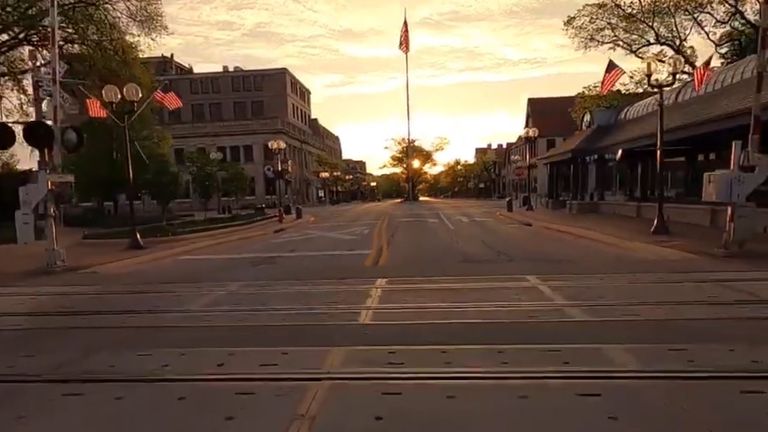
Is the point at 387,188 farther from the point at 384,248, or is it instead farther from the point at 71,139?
the point at 71,139

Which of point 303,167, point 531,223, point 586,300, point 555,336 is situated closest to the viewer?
point 555,336

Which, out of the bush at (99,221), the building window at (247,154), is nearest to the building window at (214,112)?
the building window at (247,154)

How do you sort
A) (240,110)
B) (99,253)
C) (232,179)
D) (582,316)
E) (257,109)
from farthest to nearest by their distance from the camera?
(240,110) < (257,109) < (232,179) < (99,253) < (582,316)

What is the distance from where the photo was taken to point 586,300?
862cm

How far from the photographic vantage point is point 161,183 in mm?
35531

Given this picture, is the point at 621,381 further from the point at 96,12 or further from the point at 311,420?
the point at 96,12

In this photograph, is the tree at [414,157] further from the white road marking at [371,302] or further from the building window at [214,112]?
the white road marking at [371,302]

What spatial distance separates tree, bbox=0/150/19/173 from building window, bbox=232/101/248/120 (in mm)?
51653

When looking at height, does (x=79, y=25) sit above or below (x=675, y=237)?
above

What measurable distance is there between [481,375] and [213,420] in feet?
7.46

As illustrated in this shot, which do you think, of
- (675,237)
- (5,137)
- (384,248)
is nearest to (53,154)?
(5,137)

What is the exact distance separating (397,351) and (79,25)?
22.3 meters

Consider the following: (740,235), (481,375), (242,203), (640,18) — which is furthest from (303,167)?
(481,375)

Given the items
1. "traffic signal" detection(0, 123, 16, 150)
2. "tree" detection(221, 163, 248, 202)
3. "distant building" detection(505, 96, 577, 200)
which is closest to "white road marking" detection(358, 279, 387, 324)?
"traffic signal" detection(0, 123, 16, 150)
